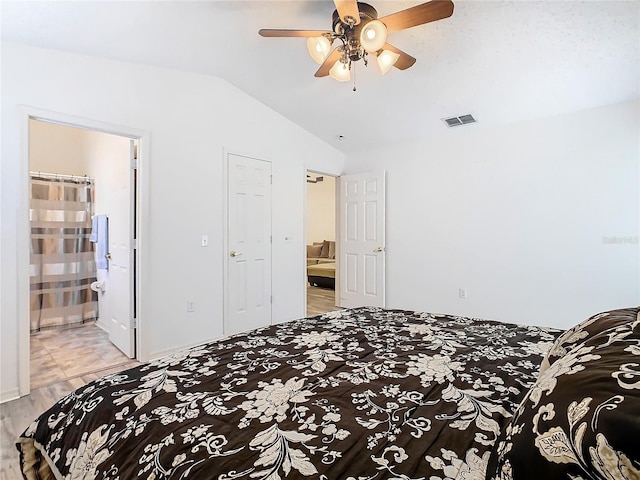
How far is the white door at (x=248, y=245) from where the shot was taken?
3.72 meters

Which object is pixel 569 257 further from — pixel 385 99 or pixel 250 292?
pixel 250 292

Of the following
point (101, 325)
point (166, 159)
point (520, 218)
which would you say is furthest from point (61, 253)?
point (520, 218)

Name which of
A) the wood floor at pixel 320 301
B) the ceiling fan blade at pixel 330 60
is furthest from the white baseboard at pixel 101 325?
the ceiling fan blade at pixel 330 60

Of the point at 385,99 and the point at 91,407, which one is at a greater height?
the point at 385,99

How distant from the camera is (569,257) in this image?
3469mm

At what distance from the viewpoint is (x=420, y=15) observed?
193 centimetres

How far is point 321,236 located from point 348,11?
6.95m

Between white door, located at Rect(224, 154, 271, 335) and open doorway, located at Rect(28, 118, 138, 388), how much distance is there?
3.10ft

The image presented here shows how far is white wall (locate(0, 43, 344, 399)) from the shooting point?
2.41 m

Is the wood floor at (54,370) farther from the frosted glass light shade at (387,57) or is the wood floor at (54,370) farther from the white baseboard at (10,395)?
the frosted glass light shade at (387,57)

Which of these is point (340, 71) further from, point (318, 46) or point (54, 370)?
point (54, 370)

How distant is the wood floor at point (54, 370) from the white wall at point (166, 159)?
9.4 inches

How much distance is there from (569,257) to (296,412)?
364cm

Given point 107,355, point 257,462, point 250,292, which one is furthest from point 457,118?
point 107,355
